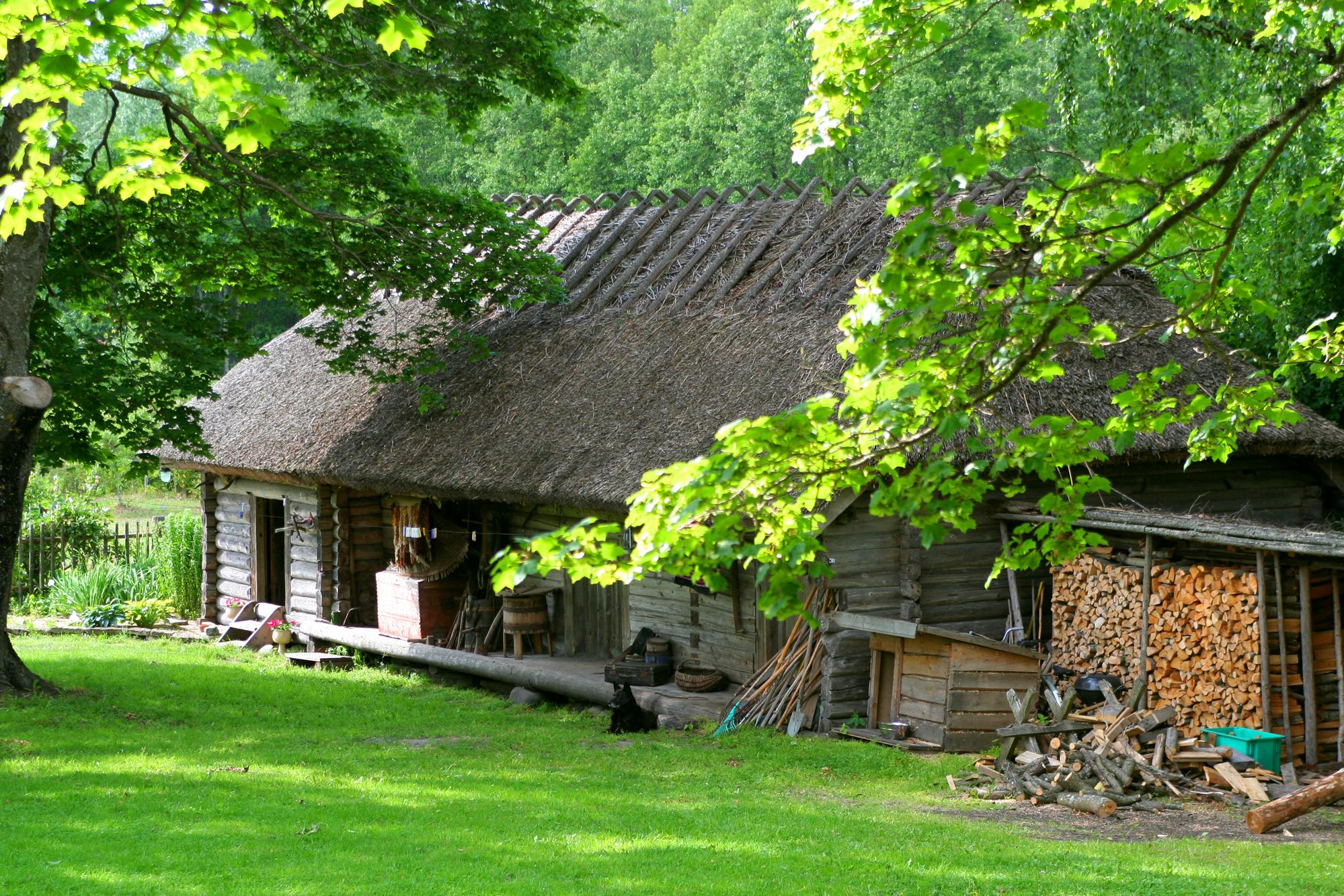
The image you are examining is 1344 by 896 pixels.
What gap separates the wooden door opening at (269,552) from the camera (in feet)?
62.9

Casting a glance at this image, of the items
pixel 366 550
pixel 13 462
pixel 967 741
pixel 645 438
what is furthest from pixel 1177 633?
pixel 366 550

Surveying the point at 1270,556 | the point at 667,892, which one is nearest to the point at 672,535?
the point at 667,892

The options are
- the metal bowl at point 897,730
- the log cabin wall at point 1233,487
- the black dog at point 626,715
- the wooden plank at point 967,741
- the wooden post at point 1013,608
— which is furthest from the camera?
the log cabin wall at point 1233,487

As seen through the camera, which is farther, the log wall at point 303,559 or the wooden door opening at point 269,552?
the wooden door opening at point 269,552

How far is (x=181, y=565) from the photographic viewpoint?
2097 cm

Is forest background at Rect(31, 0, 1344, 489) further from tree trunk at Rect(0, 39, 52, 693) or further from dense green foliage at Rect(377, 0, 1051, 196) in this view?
tree trunk at Rect(0, 39, 52, 693)

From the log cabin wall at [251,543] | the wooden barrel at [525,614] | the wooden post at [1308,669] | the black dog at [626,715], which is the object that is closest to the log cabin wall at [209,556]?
the log cabin wall at [251,543]

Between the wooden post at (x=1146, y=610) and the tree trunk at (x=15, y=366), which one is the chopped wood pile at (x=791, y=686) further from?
the tree trunk at (x=15, y=366)

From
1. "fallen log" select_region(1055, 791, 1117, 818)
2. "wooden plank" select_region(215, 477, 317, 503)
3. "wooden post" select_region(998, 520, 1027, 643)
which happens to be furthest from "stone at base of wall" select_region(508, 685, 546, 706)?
"fallen log" select_region(1055, 791, 1117, 818)

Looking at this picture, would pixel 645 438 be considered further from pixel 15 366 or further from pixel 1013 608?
pixel 15 366

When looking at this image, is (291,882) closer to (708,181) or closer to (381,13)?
(381,13)

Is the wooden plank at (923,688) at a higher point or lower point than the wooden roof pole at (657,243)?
lower

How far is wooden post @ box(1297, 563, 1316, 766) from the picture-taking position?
29.6ft

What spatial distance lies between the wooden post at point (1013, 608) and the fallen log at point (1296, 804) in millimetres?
3627
